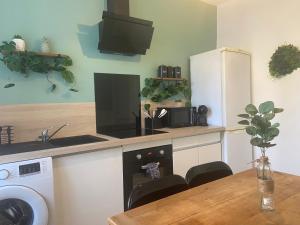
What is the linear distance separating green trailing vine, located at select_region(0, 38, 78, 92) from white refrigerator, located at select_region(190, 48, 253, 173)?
1.64 meters

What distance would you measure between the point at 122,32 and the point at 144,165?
1.35 meters

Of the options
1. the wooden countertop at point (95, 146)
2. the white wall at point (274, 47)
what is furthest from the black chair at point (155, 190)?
the white wall at point (274, 47)

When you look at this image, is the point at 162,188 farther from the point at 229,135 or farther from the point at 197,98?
the point at 197,98

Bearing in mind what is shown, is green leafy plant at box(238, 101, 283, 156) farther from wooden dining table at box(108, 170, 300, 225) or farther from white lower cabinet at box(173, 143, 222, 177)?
white lower cabinet at box(173, 143, 222, 177)

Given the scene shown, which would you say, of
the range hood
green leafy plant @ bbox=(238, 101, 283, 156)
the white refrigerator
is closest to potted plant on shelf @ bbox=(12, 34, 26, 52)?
the range hood

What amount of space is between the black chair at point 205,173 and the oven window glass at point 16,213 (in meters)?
1.08

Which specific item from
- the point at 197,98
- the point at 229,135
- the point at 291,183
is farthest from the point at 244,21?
the point at 291,183

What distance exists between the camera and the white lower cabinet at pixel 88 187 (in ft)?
6.02

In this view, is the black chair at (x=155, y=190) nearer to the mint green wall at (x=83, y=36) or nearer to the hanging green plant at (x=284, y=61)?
the mint green wall at (x=83, y=36)

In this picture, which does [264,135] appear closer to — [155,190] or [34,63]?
[155,190]

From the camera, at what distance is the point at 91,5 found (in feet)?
8.29

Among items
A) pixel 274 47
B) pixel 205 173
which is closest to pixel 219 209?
pixel 205 173

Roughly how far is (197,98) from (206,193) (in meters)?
2.16

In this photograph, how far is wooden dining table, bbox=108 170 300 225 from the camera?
967 mm
